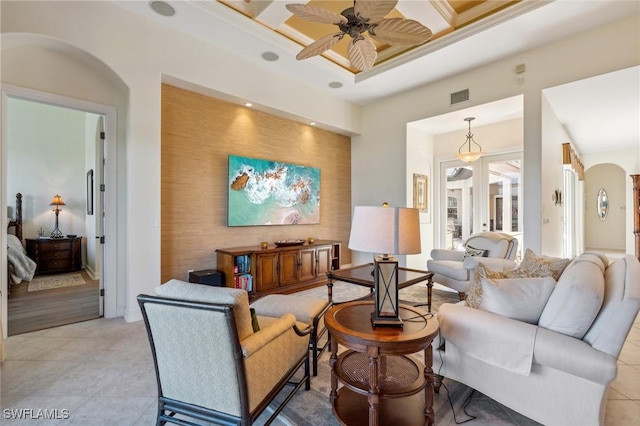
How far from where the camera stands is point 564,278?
1.72 meters

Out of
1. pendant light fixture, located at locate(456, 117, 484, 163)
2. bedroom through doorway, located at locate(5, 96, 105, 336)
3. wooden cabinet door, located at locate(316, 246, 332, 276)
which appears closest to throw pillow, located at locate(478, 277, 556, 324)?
wooden cabinet door, located at locate(316, 246, 332, 276)

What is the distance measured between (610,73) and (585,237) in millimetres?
8501

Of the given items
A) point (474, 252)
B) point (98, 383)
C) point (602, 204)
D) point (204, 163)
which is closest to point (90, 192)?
point (204, 163)

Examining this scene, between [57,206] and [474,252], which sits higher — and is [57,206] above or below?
above

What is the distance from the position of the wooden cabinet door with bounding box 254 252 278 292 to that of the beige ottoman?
163 cm

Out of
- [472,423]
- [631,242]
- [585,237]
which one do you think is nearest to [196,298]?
[472,423]

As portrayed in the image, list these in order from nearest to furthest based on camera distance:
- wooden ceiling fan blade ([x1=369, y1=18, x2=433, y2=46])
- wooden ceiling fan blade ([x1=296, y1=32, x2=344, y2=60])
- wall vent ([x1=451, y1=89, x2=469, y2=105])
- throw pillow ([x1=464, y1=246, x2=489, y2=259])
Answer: wooden ceiling fan blade ([x1=369, y1=18, x2=433, y2=46]) < wooden ceiling fan blade ([x1=296, y1=32, x2=344, y2=60]) < throw pillow ([x1=464, y1=246, x2=489, y2=259]) < wall vent ([x1=451, y1=89, x2=469, y2=105])

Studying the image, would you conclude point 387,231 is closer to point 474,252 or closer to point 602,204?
point 474,252

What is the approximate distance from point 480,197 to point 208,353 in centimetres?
610

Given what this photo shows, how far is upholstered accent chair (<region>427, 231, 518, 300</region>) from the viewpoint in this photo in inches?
155

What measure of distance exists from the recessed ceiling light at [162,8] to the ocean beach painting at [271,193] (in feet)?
6.04

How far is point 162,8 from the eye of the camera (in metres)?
3.32

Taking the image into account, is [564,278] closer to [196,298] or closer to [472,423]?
[472,423]

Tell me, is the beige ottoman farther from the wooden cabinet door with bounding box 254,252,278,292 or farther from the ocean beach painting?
the ocean beach painting
